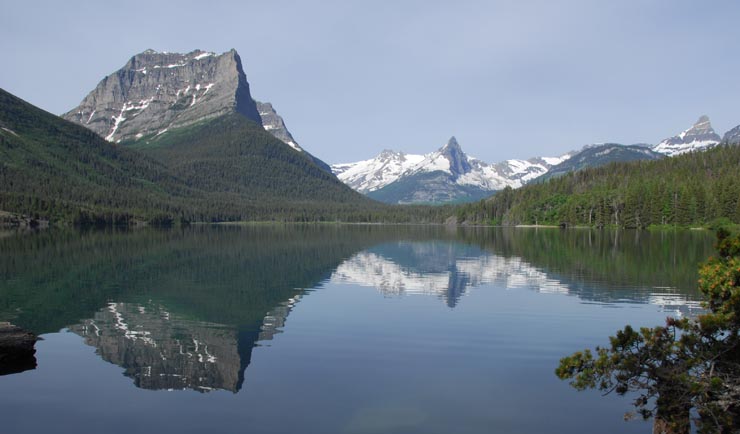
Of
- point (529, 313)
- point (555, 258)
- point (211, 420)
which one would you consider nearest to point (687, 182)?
point (555, 258)

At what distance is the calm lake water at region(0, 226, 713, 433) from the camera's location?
19375mm

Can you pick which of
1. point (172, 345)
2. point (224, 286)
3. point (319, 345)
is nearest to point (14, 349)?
point (172, 345)

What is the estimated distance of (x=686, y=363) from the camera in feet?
52.5

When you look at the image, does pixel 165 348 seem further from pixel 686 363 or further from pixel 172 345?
pixel 686 363

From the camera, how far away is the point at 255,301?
142 feet

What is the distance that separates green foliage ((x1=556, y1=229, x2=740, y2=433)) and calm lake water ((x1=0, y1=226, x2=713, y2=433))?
105 inches

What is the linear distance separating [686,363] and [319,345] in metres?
18.2

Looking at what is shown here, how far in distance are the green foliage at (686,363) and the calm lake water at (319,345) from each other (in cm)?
268

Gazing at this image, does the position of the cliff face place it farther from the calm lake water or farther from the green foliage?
the green foliage

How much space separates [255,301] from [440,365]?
2153cm

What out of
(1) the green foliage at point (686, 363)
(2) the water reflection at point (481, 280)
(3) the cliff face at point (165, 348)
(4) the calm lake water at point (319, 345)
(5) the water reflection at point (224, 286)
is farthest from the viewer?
(2) the water reflection at point (481, 280)

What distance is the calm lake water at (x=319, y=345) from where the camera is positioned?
19375 mm

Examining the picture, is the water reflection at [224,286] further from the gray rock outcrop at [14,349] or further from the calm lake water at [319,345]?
the gray rock outcrop at [14,349]

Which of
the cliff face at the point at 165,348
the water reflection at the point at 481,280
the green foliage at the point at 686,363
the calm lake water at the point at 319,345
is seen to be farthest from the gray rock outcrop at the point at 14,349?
the water reflection at the point at 481,280
